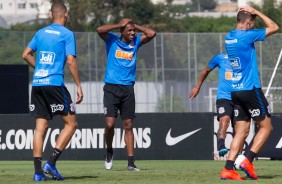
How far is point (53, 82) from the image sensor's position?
13508mm

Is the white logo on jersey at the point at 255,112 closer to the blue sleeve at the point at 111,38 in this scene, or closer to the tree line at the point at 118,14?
the blue sleeve at the point at 111,38

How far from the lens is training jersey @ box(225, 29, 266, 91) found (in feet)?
44.3

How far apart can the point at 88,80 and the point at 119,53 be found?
20851 millimetres

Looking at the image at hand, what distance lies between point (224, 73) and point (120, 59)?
272 cm

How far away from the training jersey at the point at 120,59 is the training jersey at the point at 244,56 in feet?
9.54

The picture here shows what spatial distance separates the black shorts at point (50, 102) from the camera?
13.5 m

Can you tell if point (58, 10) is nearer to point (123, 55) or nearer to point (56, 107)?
point (56, 107)

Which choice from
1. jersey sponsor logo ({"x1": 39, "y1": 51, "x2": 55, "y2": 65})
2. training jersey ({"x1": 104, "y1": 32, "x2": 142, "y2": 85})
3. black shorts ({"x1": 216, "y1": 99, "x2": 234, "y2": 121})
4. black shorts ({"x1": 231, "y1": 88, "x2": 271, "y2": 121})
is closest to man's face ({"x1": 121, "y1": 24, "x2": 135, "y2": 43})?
training jersey ({"x1": 104, "y1": 32, "x2": 142, "y2": 85})

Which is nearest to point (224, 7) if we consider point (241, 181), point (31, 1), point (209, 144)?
point (31, 1)

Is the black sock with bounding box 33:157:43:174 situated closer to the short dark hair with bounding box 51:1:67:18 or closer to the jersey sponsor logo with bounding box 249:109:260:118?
the short dark hair with bounding box 51:1:67:18

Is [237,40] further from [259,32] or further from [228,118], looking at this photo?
[228,118]

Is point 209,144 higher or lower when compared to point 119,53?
lower

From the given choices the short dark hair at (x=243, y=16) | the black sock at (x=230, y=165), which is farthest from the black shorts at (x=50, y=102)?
the short dark hair at (x=243, y=16)

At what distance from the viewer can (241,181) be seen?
42.8 ft
